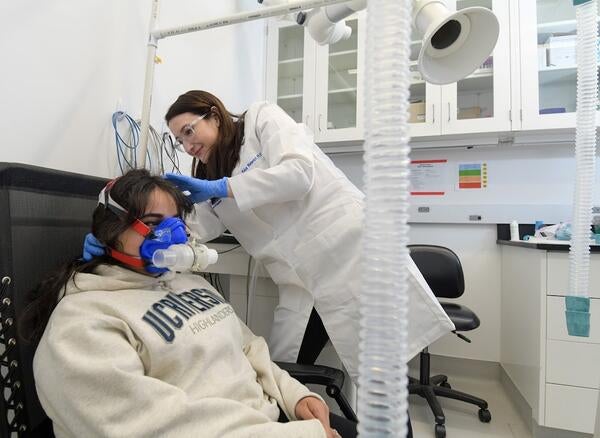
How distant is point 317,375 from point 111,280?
1.73ft

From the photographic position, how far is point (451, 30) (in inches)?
34.7

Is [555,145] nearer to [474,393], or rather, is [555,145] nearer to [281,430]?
[474,393]

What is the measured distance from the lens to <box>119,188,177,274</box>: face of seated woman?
752mm

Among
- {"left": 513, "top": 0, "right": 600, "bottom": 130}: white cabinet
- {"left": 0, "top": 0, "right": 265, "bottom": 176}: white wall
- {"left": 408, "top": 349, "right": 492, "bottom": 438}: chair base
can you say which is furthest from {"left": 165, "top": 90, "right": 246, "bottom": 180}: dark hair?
{"left": 513, "top": 0, "right": 600, "bottom": 130}: white cabinet

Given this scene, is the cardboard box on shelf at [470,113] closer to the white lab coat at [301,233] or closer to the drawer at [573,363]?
the drawer at [573,363]

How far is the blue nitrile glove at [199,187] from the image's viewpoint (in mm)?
993

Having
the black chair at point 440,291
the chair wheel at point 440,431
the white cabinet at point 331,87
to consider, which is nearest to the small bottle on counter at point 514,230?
the black chair at point 440,291

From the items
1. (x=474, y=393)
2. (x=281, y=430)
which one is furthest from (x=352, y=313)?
(x=474, y=393)

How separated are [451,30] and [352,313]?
78 cm

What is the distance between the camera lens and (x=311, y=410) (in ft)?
2.64

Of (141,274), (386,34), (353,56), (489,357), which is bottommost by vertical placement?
(489,357)

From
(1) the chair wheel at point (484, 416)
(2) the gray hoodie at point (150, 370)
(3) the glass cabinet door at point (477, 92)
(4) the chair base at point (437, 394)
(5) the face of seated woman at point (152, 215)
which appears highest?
(3) the glass cabinet door at point (477, 92)

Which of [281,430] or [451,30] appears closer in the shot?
[281,430]

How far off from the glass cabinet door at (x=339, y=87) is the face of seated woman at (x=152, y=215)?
1851 mm
